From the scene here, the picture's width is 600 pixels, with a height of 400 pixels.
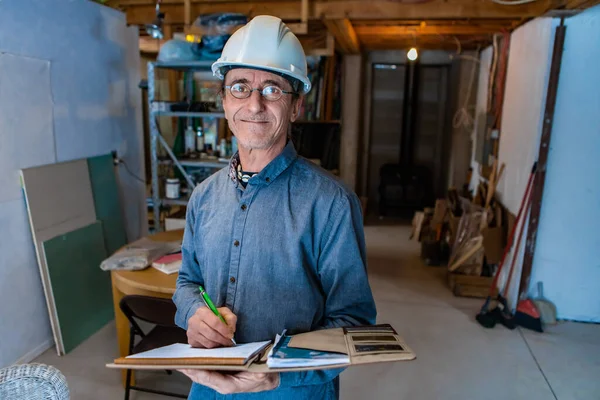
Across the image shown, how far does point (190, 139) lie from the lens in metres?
3.96

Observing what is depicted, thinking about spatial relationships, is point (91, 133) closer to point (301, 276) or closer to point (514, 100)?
point (301, 276)

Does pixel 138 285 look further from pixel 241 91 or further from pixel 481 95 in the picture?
pixel 481 95

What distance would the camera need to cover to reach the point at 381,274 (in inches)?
183

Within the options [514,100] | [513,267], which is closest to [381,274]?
[513,267]

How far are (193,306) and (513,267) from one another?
3.25 metres

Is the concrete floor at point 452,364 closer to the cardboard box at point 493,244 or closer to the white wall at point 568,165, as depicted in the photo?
the white wall at point 568,165

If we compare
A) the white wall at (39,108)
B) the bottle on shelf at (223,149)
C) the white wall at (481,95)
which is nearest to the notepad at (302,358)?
the white wall at (39,108)

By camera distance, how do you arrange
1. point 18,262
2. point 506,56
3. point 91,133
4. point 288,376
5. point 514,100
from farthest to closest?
1. point 506,56
2. point 514,100
3. point 91,133
4. point 18,262
5. point 288,376

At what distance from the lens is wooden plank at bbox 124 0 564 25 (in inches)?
137

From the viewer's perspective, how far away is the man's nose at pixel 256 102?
3.60 feet

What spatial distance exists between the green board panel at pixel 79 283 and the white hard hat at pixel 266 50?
8.11ft

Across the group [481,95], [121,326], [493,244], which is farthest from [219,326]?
[481,95]

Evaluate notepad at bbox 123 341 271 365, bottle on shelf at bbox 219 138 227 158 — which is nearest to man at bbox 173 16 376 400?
notepad at bbox 123 341 271 365

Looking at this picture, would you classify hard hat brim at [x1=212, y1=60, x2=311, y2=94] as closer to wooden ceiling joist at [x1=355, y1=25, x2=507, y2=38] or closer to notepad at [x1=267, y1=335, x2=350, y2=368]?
notepad at [x1=267, y1=335, x2=350, y2=368]
